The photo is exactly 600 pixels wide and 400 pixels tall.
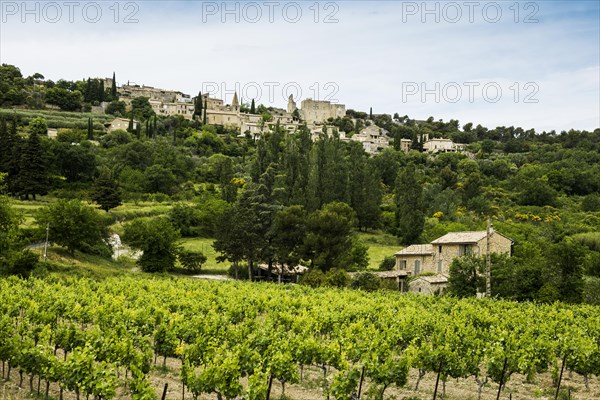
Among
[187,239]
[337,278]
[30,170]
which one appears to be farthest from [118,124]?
[337,278]

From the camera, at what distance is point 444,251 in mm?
48812

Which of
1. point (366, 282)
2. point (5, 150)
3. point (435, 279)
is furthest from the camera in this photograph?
point (5, 150)

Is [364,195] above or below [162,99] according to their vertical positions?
below

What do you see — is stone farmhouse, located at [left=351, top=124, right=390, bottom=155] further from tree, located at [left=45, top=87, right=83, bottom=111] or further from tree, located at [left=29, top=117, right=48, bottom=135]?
tree, located at [left=29, top=117, right=48, bottom=135]

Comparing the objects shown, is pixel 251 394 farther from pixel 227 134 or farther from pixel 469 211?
pixel 227 134

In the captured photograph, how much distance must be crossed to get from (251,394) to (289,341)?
Answer: 4608 mm

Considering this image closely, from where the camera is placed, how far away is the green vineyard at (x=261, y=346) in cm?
1430

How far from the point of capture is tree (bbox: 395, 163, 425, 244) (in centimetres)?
6200

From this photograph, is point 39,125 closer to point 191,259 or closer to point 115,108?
point 115,108

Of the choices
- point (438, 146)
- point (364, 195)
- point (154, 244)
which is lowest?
point (154, 244)

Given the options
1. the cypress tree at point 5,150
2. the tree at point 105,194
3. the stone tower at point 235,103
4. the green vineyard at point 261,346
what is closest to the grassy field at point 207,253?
the tree at point 105,194

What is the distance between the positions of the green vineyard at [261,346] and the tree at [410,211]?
3268cm

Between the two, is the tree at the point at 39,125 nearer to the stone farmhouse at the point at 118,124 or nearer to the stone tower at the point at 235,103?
the stone farmhouse at the point at 118,124

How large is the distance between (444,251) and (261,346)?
109 ft
